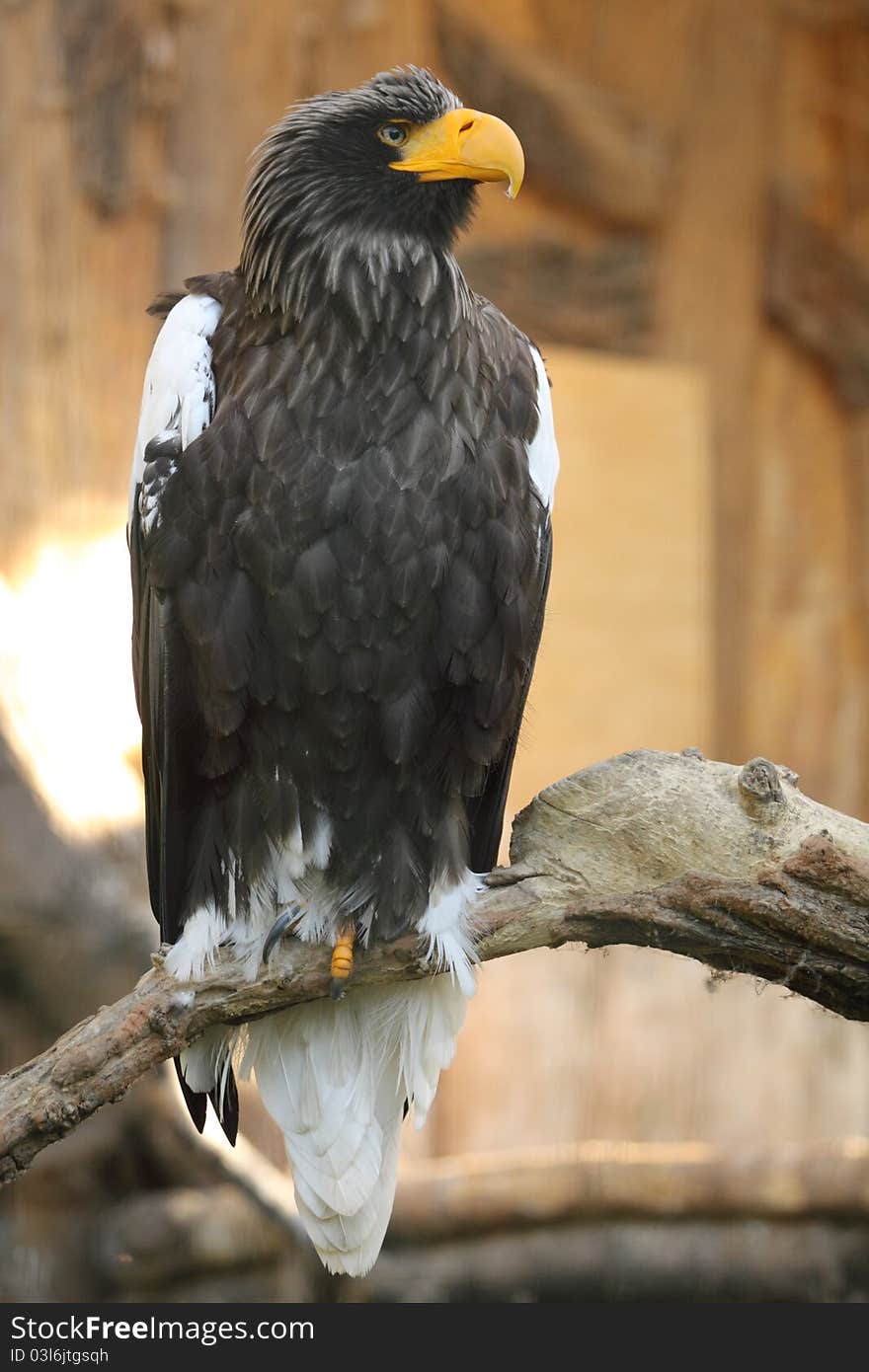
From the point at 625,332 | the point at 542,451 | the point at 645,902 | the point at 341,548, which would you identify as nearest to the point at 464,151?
the point at 542,451

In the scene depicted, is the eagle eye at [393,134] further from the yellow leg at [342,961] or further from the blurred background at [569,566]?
the blurred background at [569,566]

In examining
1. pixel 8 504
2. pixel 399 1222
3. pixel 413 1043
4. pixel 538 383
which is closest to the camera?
pixel 538 383

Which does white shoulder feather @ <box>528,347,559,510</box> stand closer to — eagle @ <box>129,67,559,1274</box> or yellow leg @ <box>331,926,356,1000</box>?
eagle @ <box>129,67,559,1274</box>

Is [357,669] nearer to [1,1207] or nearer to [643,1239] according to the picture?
[643,1239]

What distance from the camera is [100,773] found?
167 inches

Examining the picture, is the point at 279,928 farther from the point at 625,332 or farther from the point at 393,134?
the point at 625,332

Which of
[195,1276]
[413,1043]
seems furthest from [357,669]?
[195,1276]

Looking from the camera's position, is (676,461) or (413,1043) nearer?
(413,1043)

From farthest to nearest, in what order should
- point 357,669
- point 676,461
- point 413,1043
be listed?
point 676,461 → point 413,1043 → point 357,669

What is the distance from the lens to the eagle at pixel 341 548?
235 cm

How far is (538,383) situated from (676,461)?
2.81 m

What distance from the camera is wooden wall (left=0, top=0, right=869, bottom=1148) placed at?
4.38 meters

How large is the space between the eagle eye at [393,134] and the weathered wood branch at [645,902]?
1.01m

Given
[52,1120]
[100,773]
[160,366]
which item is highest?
[160,366]
